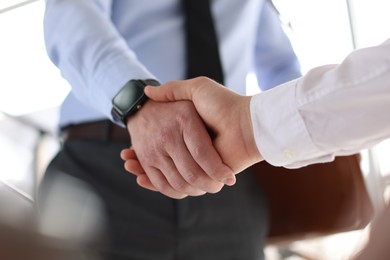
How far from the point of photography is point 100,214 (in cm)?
82

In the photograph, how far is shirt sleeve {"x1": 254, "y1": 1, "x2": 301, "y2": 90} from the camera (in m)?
1.09

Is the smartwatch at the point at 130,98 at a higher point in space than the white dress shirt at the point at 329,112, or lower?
higher

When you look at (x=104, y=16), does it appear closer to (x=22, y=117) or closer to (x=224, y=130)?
(x=224, y=130)

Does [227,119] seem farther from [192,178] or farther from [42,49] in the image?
[42,49]

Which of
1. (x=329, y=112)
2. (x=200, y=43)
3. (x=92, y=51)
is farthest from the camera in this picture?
(x=200, y=43)

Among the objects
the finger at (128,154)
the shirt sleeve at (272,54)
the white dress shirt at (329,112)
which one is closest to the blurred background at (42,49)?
the shirt sleeve at (272,54)

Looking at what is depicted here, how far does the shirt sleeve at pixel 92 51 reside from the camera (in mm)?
807

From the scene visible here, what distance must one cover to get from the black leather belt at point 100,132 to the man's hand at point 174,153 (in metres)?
0.10

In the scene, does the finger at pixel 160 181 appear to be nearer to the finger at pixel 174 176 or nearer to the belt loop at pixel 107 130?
the finger at pixel 174 176

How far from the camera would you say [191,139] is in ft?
2.30

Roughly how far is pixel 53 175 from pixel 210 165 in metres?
0.31

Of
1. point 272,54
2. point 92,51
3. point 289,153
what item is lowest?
point 289,153

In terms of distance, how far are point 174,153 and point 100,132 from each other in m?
0.21

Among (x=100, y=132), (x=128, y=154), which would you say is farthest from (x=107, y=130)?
(x=128, y=154)
